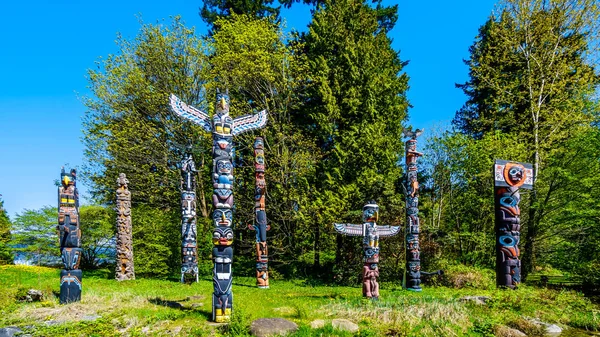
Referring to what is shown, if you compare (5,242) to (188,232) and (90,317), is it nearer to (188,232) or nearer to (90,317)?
(188,232)

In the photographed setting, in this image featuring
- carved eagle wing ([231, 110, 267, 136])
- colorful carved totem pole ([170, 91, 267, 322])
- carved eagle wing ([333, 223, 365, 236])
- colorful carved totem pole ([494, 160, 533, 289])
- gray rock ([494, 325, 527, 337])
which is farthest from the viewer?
carved eagle wing ([333, 223, 365, 236])

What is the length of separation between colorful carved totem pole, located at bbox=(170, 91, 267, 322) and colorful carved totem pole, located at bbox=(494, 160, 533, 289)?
26.9 ft

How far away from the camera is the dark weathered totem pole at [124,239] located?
61.2 ft

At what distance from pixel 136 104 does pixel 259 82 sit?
24.5 feet

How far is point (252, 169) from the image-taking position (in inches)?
898

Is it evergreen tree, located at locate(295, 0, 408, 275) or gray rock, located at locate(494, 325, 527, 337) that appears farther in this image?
evergreen tree, located at locate(295, 0, 408, 275)

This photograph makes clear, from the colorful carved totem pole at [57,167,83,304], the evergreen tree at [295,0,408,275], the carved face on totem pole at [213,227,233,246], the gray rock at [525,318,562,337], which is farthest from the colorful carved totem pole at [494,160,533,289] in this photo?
the colorful carved totem pole at [57,167,83,304]

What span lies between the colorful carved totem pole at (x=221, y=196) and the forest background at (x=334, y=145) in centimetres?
916

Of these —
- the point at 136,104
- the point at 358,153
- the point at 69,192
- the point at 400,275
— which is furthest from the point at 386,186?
the point at 136,104

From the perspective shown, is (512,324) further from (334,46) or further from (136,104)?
(136,104)

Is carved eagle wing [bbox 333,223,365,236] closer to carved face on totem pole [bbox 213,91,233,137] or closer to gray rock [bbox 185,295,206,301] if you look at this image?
carved face on totem pole [bbox 213,91,233,137]

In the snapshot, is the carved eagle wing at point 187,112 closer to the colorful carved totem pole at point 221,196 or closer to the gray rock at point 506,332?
the colorful carved totem pole at point 221,196

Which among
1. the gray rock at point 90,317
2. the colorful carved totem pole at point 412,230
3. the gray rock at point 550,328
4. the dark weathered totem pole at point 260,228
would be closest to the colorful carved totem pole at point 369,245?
the colorful carved totem pole at point 412,230

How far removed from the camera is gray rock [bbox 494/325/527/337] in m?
8.95
